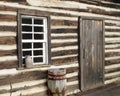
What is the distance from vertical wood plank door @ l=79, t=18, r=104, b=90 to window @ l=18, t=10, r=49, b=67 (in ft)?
5.54

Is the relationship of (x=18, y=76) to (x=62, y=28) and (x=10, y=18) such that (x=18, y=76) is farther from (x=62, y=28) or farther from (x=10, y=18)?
(x=62, y=28)

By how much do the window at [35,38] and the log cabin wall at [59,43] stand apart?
24cm

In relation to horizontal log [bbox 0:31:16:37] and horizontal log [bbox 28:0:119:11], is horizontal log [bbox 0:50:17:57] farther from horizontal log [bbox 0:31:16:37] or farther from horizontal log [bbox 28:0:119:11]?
horizontal log [bbox 28:0:119:11]

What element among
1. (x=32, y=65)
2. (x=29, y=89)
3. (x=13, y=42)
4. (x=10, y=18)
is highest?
(x=10, y=18)

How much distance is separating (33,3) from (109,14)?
14.3 feet

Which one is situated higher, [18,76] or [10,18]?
[10,18]

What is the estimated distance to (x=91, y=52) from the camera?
11164 millimetres

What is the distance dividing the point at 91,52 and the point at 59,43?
1850 millimetres

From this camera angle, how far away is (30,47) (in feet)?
29.7

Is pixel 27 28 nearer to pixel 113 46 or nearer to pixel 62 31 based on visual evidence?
pixel 62 31

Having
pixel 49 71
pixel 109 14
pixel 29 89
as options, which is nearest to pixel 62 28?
pixel 49 71

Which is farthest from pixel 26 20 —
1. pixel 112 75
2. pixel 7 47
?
pixel 112 75

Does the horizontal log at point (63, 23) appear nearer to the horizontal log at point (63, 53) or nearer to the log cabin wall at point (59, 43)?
the log cabin wall at point (59, 43)

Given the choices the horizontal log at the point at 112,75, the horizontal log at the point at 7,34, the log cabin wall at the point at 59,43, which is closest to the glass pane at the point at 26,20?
the log cabin wall at the point at 59,43
